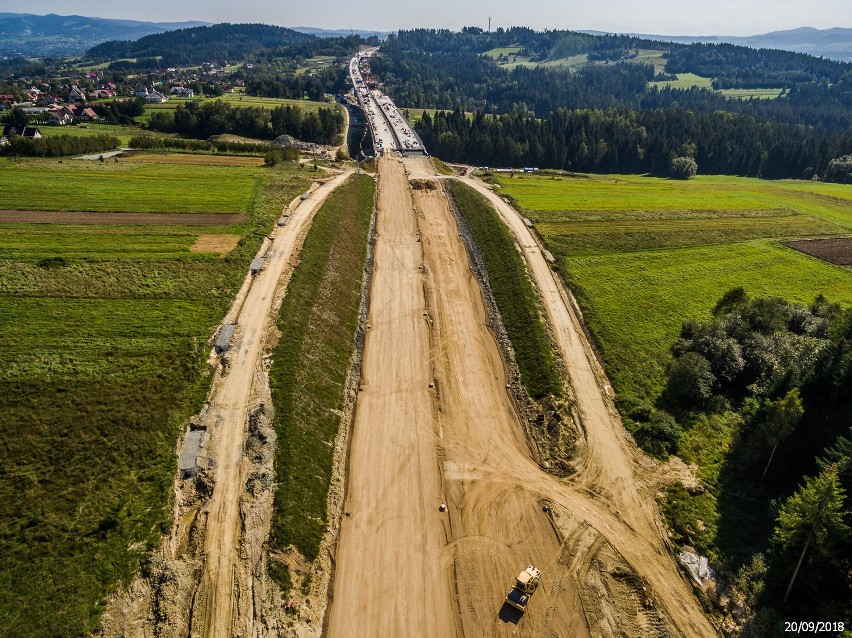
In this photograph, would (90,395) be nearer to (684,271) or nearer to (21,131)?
(684,271)

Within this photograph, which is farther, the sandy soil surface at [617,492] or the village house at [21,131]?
the village house at [21,131]

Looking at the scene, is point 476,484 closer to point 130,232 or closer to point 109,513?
point 109,513

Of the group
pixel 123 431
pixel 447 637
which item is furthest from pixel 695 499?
pixel 123 431

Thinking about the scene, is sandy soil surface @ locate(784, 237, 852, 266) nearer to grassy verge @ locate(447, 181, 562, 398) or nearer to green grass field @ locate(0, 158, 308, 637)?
grassy verge @ locate(447, 181, 562, 398)

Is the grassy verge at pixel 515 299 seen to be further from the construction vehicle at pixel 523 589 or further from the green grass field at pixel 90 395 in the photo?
the green grass field at pixel 90 395

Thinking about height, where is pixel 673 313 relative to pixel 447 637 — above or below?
above

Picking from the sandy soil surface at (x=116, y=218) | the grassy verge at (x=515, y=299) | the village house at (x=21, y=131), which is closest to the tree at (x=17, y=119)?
Result: the village house at (x=21, y=131)

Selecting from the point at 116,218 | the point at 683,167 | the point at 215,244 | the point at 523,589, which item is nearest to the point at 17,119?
the point at 116,218
